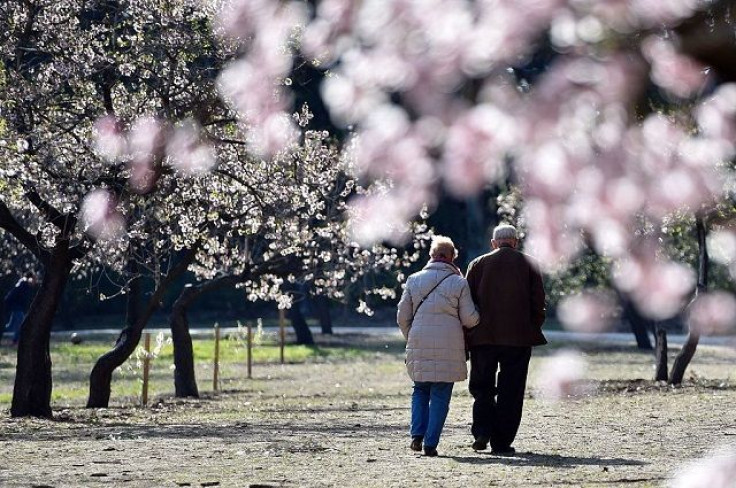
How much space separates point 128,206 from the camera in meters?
21.2

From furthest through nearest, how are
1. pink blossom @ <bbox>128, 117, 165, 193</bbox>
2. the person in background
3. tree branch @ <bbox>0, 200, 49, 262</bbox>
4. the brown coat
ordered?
1. the person in background
2. pink blossom @ <bbox>128, 117, 165, 193</bbox>
3. tree branch @ <bbox>0, 200, 49, 262</bbox>
4. the brown coat

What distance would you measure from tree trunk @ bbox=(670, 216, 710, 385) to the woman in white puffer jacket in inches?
492

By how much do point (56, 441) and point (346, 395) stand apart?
10996 millimetres

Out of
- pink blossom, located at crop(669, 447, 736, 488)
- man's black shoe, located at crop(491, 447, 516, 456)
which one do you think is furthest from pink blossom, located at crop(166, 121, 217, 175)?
pink blossom, located at crop(669, 447, 736, 488)

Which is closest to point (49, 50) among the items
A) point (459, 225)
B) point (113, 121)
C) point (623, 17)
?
point (113, 121)

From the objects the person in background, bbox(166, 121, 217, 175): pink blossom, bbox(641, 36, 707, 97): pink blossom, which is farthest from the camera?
the person in background

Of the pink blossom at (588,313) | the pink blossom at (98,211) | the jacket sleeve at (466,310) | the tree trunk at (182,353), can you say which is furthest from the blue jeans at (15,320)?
the pink blossom at (588,313)

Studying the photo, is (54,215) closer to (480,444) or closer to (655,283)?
(480,444)

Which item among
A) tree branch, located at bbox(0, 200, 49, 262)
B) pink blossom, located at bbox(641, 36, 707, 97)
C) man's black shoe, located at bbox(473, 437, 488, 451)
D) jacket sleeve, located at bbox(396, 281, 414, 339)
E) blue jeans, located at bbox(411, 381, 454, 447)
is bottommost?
man's black shoe, located at bbox(473, 437, 488, 451)

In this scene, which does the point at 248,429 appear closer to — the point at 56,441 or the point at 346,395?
the point at 56,441

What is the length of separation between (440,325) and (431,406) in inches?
27.7

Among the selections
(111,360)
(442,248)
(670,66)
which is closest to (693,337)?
(111,360)

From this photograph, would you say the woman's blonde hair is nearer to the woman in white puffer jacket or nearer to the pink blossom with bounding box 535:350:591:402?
the woman in white puffer jacket

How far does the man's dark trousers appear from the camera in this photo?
1435cm
